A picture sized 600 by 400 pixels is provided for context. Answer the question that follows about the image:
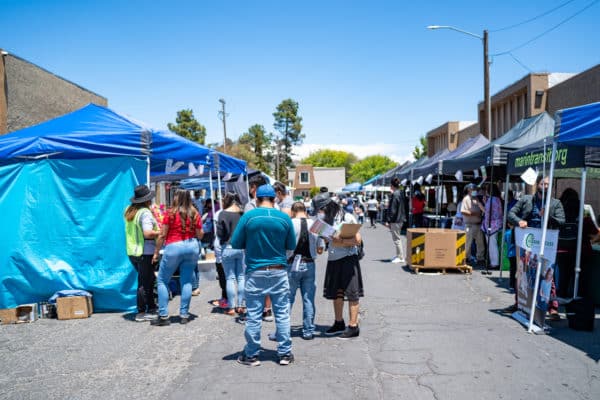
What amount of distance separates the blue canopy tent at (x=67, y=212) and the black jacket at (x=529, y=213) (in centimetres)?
568

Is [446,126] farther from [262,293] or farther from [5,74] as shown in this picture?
[262,293]

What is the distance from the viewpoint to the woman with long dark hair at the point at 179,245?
6363 millimetres

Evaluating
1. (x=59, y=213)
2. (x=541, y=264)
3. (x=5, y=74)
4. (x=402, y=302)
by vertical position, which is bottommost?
(x=402, y=302)

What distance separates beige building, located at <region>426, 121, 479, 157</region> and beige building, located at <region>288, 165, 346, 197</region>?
31.2m

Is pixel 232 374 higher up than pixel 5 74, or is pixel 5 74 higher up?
pixel 5 74

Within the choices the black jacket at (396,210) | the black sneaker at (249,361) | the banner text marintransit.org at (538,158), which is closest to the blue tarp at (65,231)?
the black sneaker at (249,361)

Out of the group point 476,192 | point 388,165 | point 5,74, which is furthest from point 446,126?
point 388,165

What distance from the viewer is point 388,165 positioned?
431 feet

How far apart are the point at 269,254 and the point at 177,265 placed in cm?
214

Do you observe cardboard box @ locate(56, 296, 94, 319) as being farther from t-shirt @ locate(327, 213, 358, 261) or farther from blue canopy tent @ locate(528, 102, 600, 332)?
blue canopy tent @ locate(528, 102, 600, 332)

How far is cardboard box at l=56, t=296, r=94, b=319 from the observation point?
23.0 ft

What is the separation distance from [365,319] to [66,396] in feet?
12.8

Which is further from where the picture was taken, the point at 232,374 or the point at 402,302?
the point at 402,302

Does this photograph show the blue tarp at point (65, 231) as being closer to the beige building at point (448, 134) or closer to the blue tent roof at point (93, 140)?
the blue tent roof at point (93, 140)
